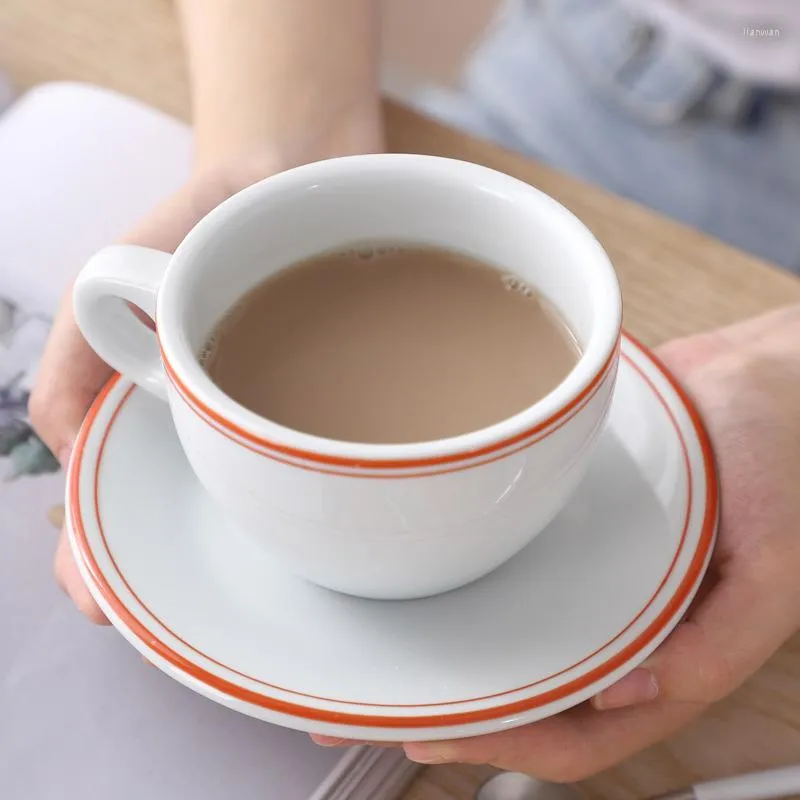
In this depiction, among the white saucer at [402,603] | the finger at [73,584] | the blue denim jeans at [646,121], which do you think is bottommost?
the blue denim jeans at [646,121]

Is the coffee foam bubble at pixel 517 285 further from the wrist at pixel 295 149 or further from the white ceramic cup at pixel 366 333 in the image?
the wrist at pixel 295 149

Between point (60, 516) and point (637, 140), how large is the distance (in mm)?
707

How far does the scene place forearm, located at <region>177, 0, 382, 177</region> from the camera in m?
0.78

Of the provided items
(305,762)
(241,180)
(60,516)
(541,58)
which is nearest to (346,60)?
(241,180)

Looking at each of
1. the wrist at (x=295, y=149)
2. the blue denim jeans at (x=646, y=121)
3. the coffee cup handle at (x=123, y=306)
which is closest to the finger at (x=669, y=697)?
the coffee cup handle at (x=123, y=306)

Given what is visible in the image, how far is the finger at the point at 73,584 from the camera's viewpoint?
0.54m

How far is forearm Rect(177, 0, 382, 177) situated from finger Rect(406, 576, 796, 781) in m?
0.44

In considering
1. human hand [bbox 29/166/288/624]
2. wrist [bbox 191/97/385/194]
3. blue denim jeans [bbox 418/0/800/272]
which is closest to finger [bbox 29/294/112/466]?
human hand [bbox 29/166/288/624]

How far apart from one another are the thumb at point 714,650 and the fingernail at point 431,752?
0.25ft

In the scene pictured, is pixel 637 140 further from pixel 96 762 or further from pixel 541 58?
pixel 96 762

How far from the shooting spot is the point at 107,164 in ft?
2.67

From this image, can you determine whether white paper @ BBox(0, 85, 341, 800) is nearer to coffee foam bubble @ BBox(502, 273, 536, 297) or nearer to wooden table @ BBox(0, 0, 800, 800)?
wooden table @ BBox(0, 0, 800, 800)

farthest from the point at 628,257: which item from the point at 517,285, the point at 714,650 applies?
the point at 714,650

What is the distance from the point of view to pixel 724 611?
1.80 feet
